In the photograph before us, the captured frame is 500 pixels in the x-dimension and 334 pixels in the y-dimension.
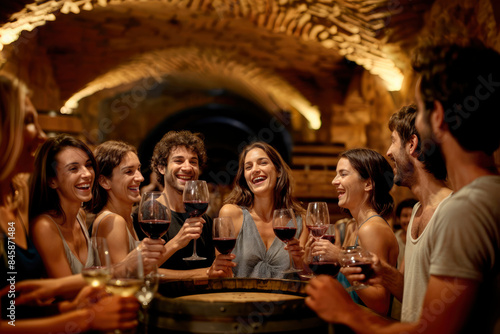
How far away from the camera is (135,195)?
2.56 meters

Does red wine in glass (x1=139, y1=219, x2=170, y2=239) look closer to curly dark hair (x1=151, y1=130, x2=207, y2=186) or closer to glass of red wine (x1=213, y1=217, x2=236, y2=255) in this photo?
glass of red wine (x1=213, y1=217, x2=236, y2=255)

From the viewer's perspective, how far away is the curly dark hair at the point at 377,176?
2494 millimetres

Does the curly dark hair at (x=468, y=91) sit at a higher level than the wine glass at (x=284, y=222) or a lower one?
higher

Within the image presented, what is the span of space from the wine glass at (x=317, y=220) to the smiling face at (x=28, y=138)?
125 cm

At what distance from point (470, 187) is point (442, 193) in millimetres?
697

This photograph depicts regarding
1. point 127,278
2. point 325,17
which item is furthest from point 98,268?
point 325,17

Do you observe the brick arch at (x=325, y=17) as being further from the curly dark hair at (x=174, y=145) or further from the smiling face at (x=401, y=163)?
the smiling face at (x=401, y=163)

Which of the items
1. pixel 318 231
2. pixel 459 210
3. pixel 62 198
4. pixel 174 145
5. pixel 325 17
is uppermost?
pixel 325 17

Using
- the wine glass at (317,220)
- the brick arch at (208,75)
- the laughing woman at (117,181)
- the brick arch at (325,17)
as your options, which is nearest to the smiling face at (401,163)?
the wine glass at (317,220)

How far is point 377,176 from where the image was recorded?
2.50 m

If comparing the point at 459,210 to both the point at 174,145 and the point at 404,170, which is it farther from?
the point at 174,145

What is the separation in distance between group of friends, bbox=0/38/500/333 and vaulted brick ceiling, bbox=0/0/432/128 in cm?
288

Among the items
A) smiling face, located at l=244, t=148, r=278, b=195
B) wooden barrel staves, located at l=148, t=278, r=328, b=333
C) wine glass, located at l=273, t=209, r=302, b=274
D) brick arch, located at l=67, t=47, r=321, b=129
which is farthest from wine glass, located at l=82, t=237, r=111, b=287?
brick arch, located at l=67, t=47, r=321, b=129

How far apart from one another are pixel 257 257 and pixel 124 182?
86 cm
